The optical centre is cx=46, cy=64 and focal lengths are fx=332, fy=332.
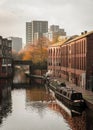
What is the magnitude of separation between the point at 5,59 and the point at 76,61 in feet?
155

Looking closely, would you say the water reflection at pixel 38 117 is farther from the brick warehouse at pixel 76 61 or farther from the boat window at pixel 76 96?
the brick warehouse at pixel 76 61

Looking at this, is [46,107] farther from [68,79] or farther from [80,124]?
[68,79]

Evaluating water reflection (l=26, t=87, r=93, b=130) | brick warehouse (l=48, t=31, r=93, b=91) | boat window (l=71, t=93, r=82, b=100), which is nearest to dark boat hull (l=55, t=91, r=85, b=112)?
boat window (l=71, t=93, r=82, b=100)

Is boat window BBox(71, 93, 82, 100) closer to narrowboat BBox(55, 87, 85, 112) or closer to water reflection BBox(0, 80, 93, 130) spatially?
narrowboat BBox(55, 87, 85, 112)

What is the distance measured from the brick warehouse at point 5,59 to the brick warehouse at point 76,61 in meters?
17.4

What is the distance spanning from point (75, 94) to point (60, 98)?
474 inches

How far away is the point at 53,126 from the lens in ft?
142

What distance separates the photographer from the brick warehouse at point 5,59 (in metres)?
118

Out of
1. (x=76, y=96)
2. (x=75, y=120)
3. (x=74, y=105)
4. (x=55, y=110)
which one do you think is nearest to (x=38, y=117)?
(x=75, y=120)

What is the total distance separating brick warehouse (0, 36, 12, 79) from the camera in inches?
4648

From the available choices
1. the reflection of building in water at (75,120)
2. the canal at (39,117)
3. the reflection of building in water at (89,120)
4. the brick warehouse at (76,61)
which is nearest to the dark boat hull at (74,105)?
the canal at (39,117)

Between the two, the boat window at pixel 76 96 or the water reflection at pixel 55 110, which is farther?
the boat window at pixel 76 96

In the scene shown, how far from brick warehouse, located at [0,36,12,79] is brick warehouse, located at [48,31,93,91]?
17.4 m

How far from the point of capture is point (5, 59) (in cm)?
12456
